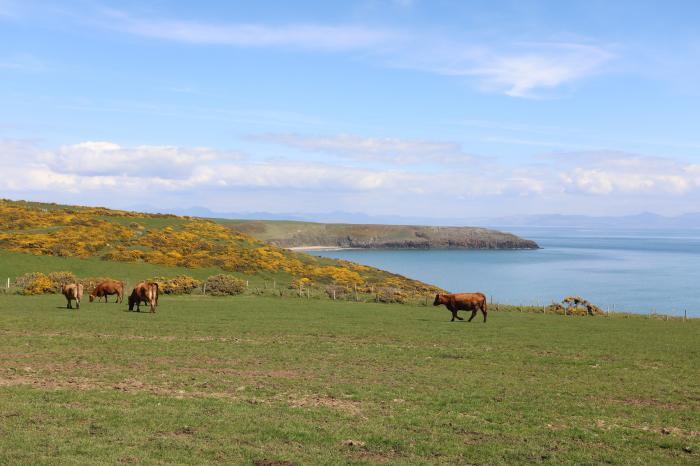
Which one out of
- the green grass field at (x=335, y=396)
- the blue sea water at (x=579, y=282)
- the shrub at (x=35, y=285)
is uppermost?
the green grass field at (x=335, y=396)

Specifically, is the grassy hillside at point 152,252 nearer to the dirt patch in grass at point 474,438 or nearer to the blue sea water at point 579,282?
the blue sea water at point 579,282

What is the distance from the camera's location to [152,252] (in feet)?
260

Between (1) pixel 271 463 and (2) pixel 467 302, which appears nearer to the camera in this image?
(1) pixel 271 463

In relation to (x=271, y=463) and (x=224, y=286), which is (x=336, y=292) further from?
(x=271, y=463)

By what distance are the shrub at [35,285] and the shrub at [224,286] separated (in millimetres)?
13983

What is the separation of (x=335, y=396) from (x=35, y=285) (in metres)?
45.1

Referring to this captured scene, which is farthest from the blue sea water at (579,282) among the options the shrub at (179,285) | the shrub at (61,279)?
the shrub at (61,279)

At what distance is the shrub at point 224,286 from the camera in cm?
5819

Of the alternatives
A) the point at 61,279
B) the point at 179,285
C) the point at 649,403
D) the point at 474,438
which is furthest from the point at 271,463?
the point at 61,279

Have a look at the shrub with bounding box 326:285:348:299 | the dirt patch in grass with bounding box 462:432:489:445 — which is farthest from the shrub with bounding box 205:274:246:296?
the dirt patch in grass with bounding box 462:432:489:445

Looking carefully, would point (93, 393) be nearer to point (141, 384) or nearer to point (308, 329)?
point (141, 384)

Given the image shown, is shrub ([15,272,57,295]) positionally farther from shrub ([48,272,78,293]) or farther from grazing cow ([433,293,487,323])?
grazing cow ([433,293,487,323])

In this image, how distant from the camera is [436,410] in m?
15.2

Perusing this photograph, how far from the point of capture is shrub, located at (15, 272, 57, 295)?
169 ft
